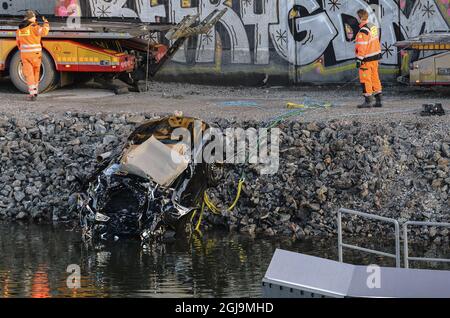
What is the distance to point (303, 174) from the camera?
61.0ft

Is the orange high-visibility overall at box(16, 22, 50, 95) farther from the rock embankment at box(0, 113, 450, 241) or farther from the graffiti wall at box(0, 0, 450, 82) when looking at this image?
the graffiti wall at box(0, 0, 450, 82)

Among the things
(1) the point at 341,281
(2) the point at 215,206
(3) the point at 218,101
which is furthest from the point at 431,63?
(1) the point at 341,281

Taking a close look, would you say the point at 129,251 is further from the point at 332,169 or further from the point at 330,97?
the point at 330,97

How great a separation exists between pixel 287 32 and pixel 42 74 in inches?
210

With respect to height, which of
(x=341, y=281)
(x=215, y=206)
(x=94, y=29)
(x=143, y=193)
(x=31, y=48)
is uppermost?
(x=94, y=29)

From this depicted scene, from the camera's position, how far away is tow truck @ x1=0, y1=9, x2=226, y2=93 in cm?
2252

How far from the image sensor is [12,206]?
62.3ft

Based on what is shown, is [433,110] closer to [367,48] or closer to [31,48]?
[367,48]

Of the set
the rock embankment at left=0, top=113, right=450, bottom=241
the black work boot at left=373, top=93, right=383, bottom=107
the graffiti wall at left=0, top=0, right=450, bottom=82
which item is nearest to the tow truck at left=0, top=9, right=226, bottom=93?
the graffiti wall at left=0, top=0, right=450, bottom=82

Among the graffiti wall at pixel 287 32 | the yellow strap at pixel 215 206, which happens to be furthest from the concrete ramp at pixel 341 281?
the graffiti wall at pixel 287 32

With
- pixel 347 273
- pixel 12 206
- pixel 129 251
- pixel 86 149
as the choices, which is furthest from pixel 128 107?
pixel 347 273

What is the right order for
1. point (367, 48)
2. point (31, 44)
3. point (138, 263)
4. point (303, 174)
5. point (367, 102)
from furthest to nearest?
point (31, 44) → point (367, 102) → point (367, 48) → point (303, 174) → point (138, 263)

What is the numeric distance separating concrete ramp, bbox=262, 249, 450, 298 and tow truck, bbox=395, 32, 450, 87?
35.1 ft

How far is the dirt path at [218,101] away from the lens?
20.5m
